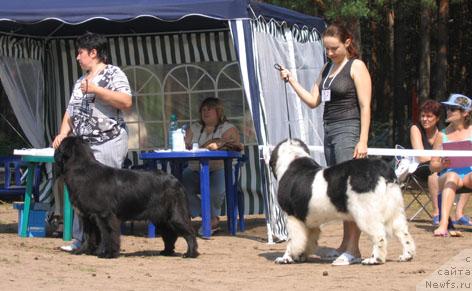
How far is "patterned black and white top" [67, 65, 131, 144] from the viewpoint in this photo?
7059 millimetres

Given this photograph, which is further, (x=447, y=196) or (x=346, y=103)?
(x=447, y=196)

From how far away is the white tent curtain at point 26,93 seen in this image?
9228 millimetres

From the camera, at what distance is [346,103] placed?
6.45 meters

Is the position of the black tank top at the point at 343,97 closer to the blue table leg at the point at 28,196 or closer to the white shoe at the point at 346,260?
the white shoe at the point at 346,260

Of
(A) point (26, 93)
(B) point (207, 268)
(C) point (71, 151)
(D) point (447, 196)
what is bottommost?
(B) point (207, 268)

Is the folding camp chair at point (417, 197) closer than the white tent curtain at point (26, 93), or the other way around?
the white tent curtain at point (26, 93)

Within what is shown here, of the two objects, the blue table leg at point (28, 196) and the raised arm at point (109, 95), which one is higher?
the raised arm at point (109, 95)

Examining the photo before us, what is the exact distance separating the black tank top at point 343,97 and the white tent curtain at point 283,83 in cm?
148

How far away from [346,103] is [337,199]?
2.45 feet

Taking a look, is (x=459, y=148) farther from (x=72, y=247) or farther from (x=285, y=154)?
(x=72, y=247)

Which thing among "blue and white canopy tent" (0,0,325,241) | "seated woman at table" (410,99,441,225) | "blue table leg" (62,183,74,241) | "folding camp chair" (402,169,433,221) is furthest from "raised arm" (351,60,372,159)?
"folding camp chair" (402,169,433,221)

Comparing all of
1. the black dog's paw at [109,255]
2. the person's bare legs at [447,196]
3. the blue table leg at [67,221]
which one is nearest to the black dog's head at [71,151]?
the black dog's paw at [109,255]

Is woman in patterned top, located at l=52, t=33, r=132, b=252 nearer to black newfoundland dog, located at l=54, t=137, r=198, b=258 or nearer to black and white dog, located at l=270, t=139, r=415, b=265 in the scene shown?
black newfoundland dog, located at l=54, t=137, r=198, b=258

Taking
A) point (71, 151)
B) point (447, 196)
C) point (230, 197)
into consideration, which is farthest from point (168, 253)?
point (447, 196)
